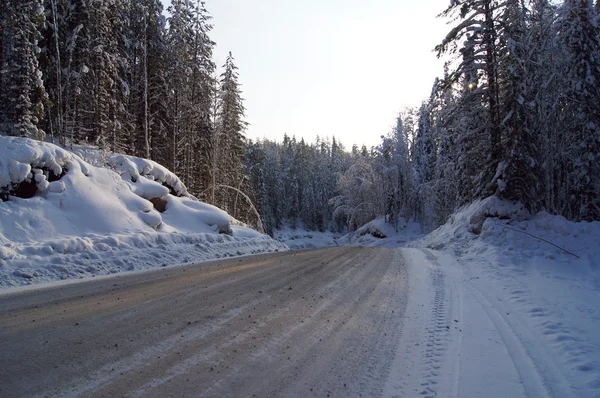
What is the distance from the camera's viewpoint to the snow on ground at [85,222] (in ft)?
28.7

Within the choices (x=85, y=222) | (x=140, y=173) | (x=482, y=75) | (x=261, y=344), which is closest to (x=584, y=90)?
(x=482, y=75)

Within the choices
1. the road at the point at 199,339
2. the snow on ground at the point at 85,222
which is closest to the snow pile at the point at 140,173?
the snow on ground at the point at 85,222

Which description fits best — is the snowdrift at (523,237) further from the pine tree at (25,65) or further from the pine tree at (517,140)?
the pine tree at (25,65)

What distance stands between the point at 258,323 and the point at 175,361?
149 cm

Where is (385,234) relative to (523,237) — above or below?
below

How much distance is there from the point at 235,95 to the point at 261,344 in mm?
32491

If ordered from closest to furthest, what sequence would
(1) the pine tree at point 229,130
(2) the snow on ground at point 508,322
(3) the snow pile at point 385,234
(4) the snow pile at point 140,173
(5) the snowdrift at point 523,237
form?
(2) the snow on ground at point 508,322 → (5) the snowdrift at point 523,237 → (4) the snow pile at point 140,173 → (1) the pine tree at point 229,130 → (3) the snow pile at point 385,234

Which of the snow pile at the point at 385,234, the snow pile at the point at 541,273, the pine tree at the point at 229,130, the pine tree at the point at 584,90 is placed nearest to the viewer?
the snow pile at the point at 541,273

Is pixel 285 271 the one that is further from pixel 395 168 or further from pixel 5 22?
pixel 395 168

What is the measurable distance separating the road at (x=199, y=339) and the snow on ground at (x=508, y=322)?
46 centimetres

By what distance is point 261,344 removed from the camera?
4223 millimetres

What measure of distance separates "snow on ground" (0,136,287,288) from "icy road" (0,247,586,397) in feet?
6.68

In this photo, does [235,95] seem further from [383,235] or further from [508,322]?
[508,322]

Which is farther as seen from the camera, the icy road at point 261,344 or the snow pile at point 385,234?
the snow pile at point 385,234
